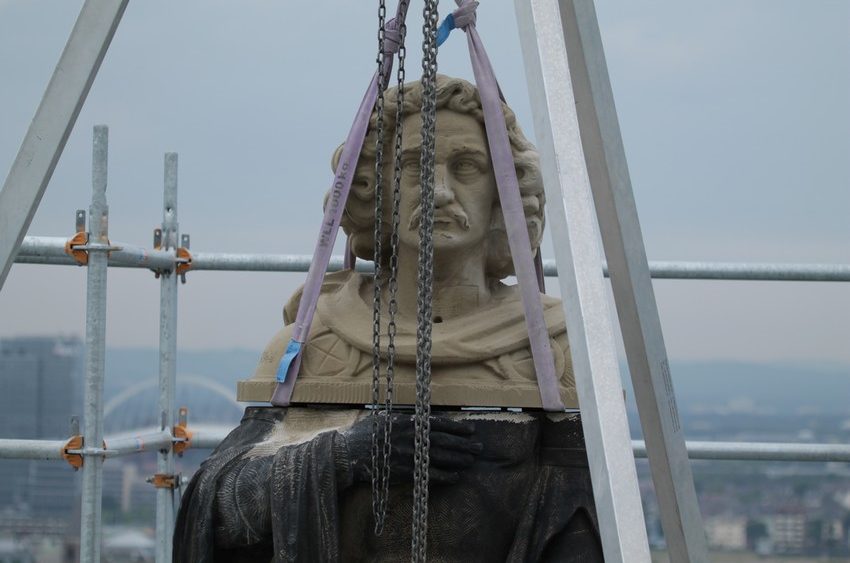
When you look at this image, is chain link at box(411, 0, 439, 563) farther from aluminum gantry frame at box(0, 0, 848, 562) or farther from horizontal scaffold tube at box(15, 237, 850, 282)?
horizontal scaffold tube at box(15, 237, 850, 282)

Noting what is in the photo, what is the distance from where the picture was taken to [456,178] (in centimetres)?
445

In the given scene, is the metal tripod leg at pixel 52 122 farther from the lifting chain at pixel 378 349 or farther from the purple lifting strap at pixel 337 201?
the purple lifting strap at pixel 337 201

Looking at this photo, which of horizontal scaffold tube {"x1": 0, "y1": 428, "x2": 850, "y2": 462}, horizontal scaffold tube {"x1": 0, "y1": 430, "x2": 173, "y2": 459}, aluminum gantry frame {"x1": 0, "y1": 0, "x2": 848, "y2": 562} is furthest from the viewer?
horizontal scaffold tube {"x1": 0, "y1": 428, "x2": 850, "y2": 462}

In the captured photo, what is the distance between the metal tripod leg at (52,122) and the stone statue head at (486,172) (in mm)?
1058

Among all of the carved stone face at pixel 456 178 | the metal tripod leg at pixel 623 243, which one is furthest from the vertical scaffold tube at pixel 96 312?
the metal tripod leg at pixel 623 243

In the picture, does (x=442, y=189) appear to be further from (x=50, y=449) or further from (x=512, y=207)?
(x=50, y=449)

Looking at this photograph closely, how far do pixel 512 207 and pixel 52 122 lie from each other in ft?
4.42

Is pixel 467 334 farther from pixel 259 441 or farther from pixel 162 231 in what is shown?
pixel 162 231

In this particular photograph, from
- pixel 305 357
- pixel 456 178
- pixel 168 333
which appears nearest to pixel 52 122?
pixel 305 357

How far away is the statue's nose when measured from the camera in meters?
4.34

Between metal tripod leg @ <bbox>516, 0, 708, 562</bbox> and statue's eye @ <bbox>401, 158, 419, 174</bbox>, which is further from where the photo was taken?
statue's eye @ <bbox>401, 158, 419, 174</bbox>

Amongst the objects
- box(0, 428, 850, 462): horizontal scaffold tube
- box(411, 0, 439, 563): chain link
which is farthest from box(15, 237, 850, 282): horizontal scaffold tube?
box(411, 0, 439, 563): chain link

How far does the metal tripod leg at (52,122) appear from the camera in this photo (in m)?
3.64

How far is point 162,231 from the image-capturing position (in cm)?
610
